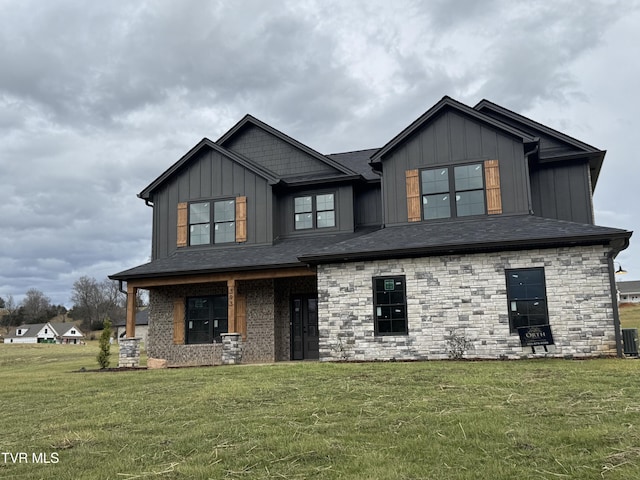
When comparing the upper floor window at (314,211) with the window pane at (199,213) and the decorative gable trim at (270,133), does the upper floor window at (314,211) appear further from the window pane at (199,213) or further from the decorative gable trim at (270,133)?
the window pane at (199,213)

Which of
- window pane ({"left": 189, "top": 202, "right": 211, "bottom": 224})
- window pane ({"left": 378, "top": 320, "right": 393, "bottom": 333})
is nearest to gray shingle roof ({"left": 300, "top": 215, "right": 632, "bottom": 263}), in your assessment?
window pane ({"left": 378, "top": 320, "right": 393, "bottom": 333})

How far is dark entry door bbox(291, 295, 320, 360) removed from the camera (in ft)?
55.7

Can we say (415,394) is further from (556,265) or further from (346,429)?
(556,265)

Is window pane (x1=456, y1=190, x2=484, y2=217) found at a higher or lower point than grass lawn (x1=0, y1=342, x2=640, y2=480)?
higher

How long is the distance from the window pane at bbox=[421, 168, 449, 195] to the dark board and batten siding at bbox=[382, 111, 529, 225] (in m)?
0.23

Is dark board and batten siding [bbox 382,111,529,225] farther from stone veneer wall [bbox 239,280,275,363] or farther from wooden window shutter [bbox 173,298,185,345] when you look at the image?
wooden window shutter [bbox 173,298,185,345]

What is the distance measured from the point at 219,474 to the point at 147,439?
1747 mm

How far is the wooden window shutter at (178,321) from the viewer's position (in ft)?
57.9

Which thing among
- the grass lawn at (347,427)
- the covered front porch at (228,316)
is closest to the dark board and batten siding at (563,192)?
the grass lawn at (347,427)

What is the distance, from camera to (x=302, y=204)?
725 inches

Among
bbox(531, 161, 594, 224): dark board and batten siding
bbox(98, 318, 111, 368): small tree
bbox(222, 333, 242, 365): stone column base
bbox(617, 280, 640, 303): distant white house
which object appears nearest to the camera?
bbox(222, 333, 242, 365): stone column base

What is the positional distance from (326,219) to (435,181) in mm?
3844

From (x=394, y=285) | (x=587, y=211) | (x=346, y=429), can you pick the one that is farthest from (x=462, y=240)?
(x=346, y=429)

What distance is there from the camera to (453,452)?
16.6 feet
